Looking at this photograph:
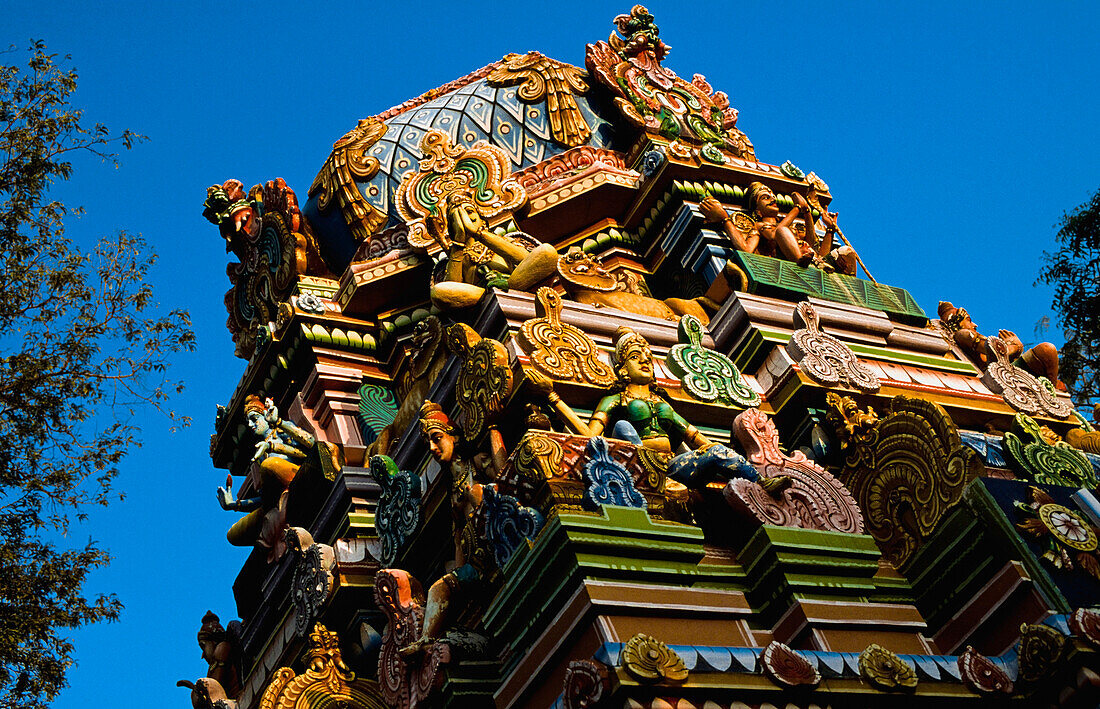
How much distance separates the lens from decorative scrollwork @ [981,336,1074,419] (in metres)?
11.0

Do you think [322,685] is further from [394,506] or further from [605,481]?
[605,481]

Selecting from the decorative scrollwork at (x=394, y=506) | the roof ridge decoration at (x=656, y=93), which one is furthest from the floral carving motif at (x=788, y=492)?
the roof ridge decoration at (x=656, y=93)

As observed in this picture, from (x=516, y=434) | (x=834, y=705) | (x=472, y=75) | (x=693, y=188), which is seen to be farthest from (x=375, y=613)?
(x=472, y=75)

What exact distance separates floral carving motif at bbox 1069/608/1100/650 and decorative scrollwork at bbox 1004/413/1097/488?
1766 mm

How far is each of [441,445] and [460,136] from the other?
6.99m

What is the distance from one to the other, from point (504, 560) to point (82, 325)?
746 centimetres

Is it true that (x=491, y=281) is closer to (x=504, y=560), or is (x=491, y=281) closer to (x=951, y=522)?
(x=504, y=560)

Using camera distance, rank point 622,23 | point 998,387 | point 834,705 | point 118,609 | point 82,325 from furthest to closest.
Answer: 1. point 622,23
2. point 82,325
3. point 118,609
4. point 998,387
5. point 834,705

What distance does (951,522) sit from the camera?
28.1 feet

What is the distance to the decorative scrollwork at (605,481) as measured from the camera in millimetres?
7723

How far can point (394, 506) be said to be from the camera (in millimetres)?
9969

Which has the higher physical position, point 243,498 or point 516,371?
point 243,498

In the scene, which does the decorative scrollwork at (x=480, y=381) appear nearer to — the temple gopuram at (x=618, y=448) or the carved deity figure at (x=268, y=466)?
the temple gopuram at (x=618, y=448)

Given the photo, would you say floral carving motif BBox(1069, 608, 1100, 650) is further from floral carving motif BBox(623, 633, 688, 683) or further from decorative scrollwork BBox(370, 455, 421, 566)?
decorative scrollwork BBox(370, 455, 421, 566)
